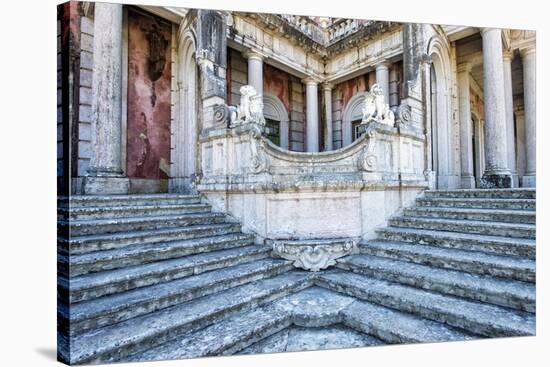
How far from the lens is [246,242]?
355 cm

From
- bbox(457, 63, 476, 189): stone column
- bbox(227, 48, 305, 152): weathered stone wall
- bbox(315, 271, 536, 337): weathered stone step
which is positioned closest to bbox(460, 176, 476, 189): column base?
bbox(457, 63, 476, 189): stone column

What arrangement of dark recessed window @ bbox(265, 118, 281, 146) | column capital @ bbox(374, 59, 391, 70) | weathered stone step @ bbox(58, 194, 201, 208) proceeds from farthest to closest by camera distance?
dark recessed window @ bbox(265, 118, 281, 146) → column capital @ bbox(374, 59, 391, 70) → weathered stone step @ bbox(58, 194, 201, 208)

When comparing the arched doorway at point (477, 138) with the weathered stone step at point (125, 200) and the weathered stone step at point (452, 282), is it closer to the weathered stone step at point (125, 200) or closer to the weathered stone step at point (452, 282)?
the weathered stone step at point (452, 282)

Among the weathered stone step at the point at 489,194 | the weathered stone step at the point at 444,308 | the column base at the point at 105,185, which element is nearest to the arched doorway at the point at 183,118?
the column base at the point at 105,185

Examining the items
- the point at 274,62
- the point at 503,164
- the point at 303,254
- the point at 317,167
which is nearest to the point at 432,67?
the point at 503,164

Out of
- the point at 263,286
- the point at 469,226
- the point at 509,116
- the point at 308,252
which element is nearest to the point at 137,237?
the point at 263,286

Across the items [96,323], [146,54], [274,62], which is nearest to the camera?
[96,323]

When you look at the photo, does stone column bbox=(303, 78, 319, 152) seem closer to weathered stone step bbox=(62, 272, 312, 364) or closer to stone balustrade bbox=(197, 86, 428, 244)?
stone balustrade bbox=(197, 86, 428, 244)

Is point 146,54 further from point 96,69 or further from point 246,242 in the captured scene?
point 246,242

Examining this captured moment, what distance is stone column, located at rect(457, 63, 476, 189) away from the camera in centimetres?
659

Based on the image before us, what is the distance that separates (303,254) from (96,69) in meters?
3.92

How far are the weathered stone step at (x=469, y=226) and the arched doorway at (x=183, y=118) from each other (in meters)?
3.82

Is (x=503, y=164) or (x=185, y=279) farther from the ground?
(x=503, y=164)

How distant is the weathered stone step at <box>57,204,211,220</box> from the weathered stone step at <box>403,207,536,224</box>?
2867 mm
